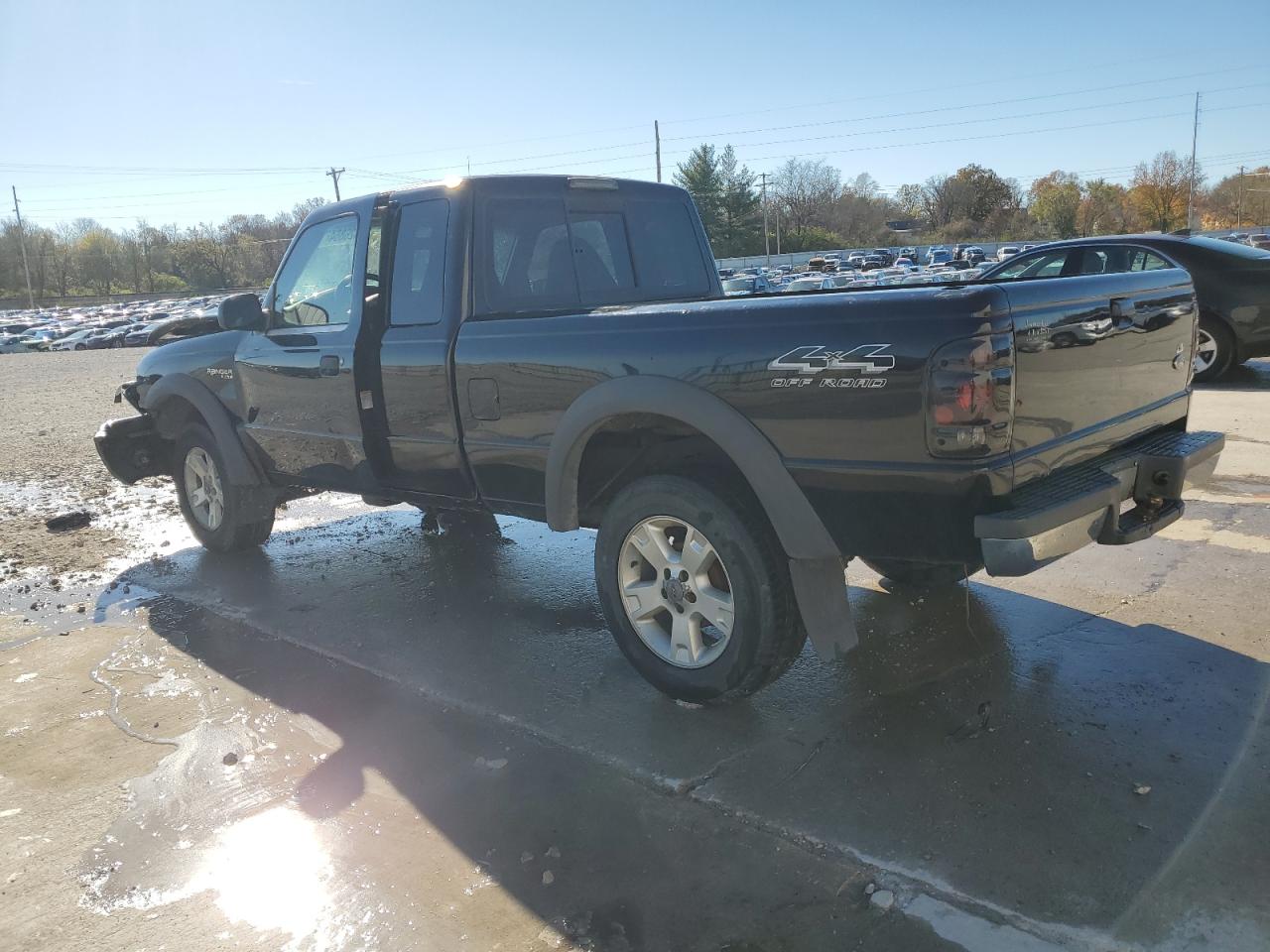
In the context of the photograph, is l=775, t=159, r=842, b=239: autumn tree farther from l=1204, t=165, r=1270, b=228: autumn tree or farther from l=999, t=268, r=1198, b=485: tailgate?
l=999, t=268, r=1198, b=485: tailgate

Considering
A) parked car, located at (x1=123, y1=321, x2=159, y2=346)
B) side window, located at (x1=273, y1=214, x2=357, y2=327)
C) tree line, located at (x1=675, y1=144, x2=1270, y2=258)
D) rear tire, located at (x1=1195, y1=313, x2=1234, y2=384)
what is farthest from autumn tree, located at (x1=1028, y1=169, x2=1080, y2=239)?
side window, located at (x1=273, y1=214, x2=357, y2=327)

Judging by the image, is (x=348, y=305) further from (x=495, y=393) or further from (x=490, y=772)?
(x=490, y=772)

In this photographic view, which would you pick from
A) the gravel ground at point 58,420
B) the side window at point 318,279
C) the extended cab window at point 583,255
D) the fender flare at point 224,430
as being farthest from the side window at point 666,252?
the gravel ground at point 58,420

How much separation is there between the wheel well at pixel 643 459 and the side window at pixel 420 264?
1131 millimetres

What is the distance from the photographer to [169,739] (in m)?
3.94

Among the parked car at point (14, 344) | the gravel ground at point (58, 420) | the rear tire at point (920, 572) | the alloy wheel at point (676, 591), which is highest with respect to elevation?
the alloy wheel at point (676, 591)

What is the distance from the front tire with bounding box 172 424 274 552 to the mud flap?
4.33 meters

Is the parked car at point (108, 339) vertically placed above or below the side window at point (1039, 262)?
below

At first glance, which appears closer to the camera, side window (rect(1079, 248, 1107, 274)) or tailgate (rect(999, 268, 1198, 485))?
tailgate (rect(999, 268, 1198, 485))

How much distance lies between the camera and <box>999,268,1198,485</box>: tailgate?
298 cm

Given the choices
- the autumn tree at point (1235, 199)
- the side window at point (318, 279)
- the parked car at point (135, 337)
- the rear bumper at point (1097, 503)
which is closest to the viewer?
the rear bumper at point (1097, 503)

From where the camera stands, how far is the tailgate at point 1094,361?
298 centimetres

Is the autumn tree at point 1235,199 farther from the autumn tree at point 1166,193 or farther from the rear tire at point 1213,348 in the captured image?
the rear tire at point 1213,348

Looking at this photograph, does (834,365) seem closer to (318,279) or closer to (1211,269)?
(318,279)
